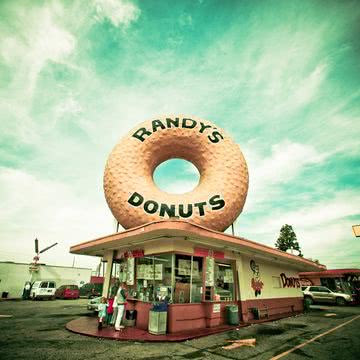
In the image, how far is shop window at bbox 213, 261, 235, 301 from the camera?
971cm

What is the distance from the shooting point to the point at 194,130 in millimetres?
10547

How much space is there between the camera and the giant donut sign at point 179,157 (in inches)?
358

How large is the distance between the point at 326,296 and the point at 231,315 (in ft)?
51.9

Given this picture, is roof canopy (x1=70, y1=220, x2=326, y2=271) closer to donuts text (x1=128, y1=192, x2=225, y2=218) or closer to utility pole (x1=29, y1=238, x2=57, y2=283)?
donuts text (x1=128, y1=192, x2=225, y2=218)

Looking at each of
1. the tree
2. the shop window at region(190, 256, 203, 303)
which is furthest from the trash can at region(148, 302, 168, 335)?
the tree

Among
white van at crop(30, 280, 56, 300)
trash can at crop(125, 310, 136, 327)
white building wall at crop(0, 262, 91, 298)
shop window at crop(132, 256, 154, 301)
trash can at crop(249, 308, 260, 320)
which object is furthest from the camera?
white building wall at crop(0, 262, 91, 298)

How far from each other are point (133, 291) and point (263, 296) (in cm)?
656

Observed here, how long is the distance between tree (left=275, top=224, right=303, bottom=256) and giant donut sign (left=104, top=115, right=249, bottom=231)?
1499 inches

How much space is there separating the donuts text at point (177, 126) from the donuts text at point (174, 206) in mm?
2629

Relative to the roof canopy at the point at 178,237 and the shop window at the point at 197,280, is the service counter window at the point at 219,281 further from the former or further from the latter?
the roof canopy at the point at 178,237

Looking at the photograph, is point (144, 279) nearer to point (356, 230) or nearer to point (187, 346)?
point (187, 346)

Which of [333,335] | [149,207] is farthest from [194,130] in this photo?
[333,335]

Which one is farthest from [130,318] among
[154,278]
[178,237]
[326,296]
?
[326,296]

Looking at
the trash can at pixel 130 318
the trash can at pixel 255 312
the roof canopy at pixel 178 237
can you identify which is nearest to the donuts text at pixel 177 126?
the roof canopy at pixel 178 237
